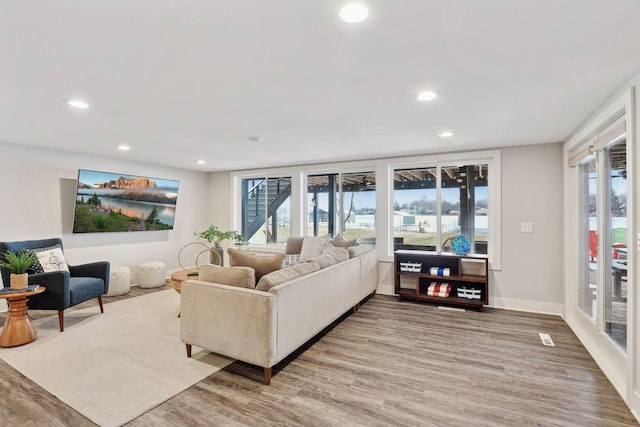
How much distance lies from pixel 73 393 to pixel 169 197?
4323 millimetres

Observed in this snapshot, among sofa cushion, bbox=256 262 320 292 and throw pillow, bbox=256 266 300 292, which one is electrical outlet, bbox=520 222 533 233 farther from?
throw pillow, bbox=256 266 300 292

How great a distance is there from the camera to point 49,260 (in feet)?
13.1

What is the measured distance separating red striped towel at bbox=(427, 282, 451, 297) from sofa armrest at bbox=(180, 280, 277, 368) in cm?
292

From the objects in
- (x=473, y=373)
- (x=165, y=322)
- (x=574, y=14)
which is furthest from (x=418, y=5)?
(x=165, y=322)

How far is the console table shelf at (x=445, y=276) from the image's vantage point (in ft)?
14.4

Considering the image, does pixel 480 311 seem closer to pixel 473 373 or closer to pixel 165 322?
pixel 473 373

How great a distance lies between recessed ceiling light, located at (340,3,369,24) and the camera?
57.1 inches

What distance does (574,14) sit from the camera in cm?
151

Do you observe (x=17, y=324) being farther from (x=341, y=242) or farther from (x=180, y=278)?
(x=341, y=242)

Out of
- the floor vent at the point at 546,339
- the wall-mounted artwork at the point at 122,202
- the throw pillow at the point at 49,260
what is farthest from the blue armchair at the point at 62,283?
the floor vent at the point at 546,339

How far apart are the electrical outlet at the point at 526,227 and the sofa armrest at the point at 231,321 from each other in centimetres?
372

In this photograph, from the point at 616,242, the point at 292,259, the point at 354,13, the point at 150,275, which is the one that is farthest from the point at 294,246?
the point at 354,13

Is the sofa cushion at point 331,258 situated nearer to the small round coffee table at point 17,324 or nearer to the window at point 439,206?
the window at point 439,206

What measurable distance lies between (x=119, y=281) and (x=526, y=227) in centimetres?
623
